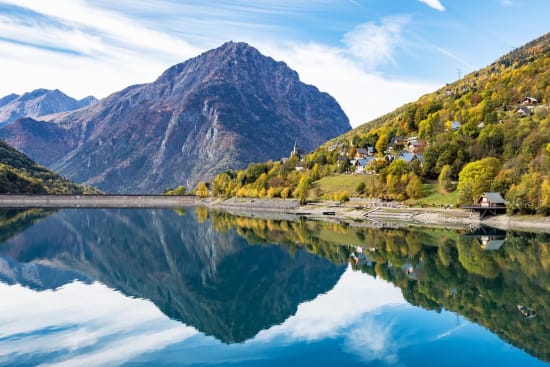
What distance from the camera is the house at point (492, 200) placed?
251 feet

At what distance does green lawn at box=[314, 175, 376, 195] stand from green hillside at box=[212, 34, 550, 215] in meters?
1.58

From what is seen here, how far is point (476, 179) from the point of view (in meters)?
83.4

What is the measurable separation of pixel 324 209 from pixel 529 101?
2535 inches

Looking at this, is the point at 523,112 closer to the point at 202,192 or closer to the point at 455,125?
the point at 455,125

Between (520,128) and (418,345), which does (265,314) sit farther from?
(520,128)

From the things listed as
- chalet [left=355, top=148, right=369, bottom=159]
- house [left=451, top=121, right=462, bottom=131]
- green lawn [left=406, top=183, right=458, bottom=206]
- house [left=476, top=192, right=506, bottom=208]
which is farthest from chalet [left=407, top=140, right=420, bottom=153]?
house [left=476, top=192, right=506, bottom=208]

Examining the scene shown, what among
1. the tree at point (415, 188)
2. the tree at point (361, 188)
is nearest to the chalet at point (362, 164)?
the tree at point (361, 188)

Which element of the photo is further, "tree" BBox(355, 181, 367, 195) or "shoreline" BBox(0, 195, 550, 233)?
"tree" BBox(355, 181, 367, 195)

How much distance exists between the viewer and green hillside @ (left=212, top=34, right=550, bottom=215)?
267ft

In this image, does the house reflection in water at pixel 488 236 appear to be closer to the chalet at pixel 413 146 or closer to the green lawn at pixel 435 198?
the green lawn at pixel 435 198

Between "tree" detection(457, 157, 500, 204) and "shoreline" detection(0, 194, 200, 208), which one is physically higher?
"tree" detection(457, 157, 500, 204)

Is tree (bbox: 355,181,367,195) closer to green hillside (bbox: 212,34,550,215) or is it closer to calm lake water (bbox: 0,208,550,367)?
green hillside (bbox: 212,34,550,215)

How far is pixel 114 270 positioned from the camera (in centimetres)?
4431

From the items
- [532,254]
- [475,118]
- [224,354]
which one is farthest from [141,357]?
[475,118]
